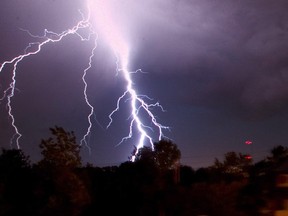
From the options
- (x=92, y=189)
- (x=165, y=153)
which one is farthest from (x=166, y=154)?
(x=92, y=189)

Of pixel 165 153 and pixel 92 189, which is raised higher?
pixel 165 153

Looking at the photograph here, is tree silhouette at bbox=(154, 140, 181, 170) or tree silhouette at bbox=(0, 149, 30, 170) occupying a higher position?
tree silhouette at bbox=(154, 140, 181, 170)

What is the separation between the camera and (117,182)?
24.6 meters

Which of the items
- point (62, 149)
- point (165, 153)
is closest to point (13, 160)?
point (62, 149)

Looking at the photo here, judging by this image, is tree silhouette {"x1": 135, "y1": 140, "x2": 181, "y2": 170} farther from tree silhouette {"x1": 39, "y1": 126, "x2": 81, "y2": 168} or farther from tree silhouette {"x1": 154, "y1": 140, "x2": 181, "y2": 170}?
tree silhouette {"x1": 39, "y1": 126, "x2": 81, "y2": 168}

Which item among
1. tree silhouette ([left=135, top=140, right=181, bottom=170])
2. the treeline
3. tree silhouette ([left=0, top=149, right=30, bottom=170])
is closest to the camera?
the treeline

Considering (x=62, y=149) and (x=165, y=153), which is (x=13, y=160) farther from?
(x=165, y=153)

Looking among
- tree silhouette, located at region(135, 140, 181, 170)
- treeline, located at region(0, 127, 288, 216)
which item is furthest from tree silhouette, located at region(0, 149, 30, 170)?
tree silhouette, located at region(135, 140, 181, 170)

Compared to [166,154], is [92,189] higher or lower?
lower

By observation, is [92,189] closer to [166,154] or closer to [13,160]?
[13,160]

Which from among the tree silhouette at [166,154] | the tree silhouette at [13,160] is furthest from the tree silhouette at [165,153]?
the tree silhouette at [13,160]

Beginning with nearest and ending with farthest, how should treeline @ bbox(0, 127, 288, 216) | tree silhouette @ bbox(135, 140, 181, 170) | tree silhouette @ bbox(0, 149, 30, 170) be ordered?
treeline @ bbox(0, 127, 288, 216), tree silhouette @ bbox(0, 149, 30, 170), tree silhouette @ bbox(135, 140, 181, 170)

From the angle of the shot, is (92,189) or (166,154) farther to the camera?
(166,154)

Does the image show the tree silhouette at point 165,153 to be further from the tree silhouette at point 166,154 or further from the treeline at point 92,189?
the treeline at point 92,189
